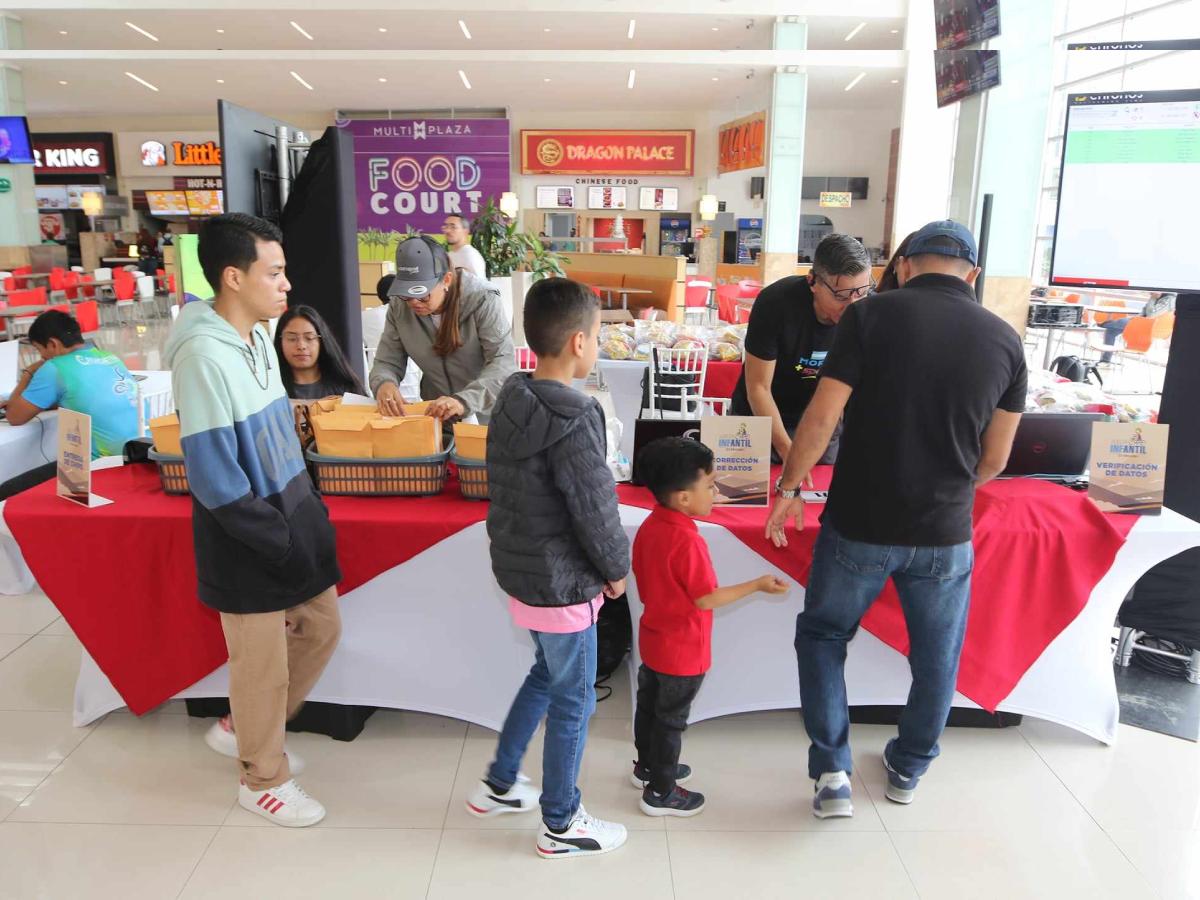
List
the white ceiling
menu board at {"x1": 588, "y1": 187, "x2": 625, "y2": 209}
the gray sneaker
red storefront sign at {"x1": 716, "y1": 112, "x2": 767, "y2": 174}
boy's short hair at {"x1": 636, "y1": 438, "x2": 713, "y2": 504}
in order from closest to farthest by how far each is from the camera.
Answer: boy's short hair at {"x1": 636, "y1": 438, "x2": 713, "y2": 504} < the gray sneaker < the white ceiling < red storefront sign at {"x1": 716, "y1": 112, "x2": 767, "y2": 174} < menu board at {"x1": 588, "y1": 187, "x2": 625, "y2": 209}

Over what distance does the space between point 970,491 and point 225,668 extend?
2.11m

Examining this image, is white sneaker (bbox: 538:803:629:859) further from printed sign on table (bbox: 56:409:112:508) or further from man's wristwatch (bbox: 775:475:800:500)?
printed sign on table (bbox: 56:409:112:508)

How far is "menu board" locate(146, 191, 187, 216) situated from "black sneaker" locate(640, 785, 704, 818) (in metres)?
20.3

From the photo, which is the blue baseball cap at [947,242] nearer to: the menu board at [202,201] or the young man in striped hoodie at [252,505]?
the young man in striped hoodie at [252,505]

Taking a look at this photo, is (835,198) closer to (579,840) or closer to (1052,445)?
(1052,445)

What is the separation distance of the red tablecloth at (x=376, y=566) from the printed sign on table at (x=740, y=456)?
0.05 meters

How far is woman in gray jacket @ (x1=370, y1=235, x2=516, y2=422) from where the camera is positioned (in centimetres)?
275

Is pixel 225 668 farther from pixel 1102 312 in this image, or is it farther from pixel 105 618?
pixel 1102 312

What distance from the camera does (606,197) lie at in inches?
704

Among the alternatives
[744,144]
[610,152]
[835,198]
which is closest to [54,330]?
[744,144]

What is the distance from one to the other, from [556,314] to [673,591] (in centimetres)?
72

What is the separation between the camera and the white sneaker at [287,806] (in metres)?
2.21

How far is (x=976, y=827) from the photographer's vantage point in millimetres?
2268

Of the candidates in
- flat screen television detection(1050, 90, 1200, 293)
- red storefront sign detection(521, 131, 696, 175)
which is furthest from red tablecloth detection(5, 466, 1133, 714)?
red storefront sign detection(521, 131, 696, 175)
